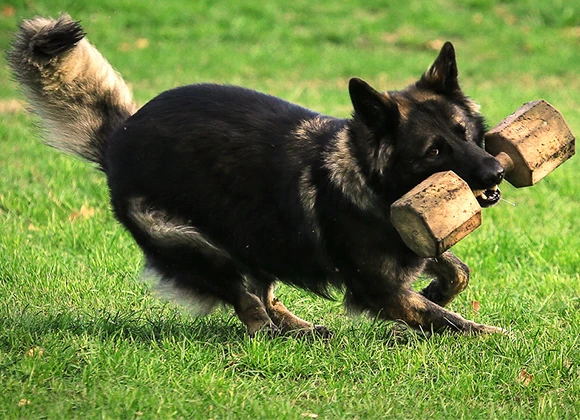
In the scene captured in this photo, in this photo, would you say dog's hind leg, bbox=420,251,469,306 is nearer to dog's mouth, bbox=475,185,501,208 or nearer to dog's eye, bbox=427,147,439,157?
dog's mouth, bbox=475,185,501,208

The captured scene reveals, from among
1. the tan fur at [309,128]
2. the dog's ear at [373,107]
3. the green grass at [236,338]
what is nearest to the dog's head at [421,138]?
the dog's ear at [373,107]

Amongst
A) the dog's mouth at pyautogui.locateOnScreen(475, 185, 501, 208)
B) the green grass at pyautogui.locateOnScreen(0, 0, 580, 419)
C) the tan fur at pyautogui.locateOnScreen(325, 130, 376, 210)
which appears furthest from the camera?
the tan fur at pyautogui.locateOnScreen(325, 130, 376, 210)

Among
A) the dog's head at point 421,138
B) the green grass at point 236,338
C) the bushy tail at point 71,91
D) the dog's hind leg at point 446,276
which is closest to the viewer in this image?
the green grass at point 236,338

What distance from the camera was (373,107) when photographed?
458 centimetres

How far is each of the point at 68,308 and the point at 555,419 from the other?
2.83 meters

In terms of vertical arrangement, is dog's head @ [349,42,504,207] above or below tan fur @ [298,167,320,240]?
above

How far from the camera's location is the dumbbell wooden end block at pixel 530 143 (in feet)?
15.7

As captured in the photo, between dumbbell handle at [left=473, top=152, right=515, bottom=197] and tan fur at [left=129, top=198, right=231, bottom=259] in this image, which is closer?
dumbbell handle at [left=473, top=152, right=515, bottom=197]

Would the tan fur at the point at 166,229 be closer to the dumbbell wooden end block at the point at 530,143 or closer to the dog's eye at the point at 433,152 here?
the dog's eye at the point at 433,152

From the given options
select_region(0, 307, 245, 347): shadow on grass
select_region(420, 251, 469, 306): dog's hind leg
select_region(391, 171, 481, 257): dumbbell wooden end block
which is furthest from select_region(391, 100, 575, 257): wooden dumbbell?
select_region(0, 307, 245, 347): shadow on grass

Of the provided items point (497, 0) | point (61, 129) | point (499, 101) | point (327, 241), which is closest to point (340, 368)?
point (327, 241)

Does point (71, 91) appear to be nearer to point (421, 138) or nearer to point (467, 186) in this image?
point (421, 138)

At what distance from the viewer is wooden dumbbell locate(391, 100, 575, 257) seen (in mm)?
4355

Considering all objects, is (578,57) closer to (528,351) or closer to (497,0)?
(497,0)
